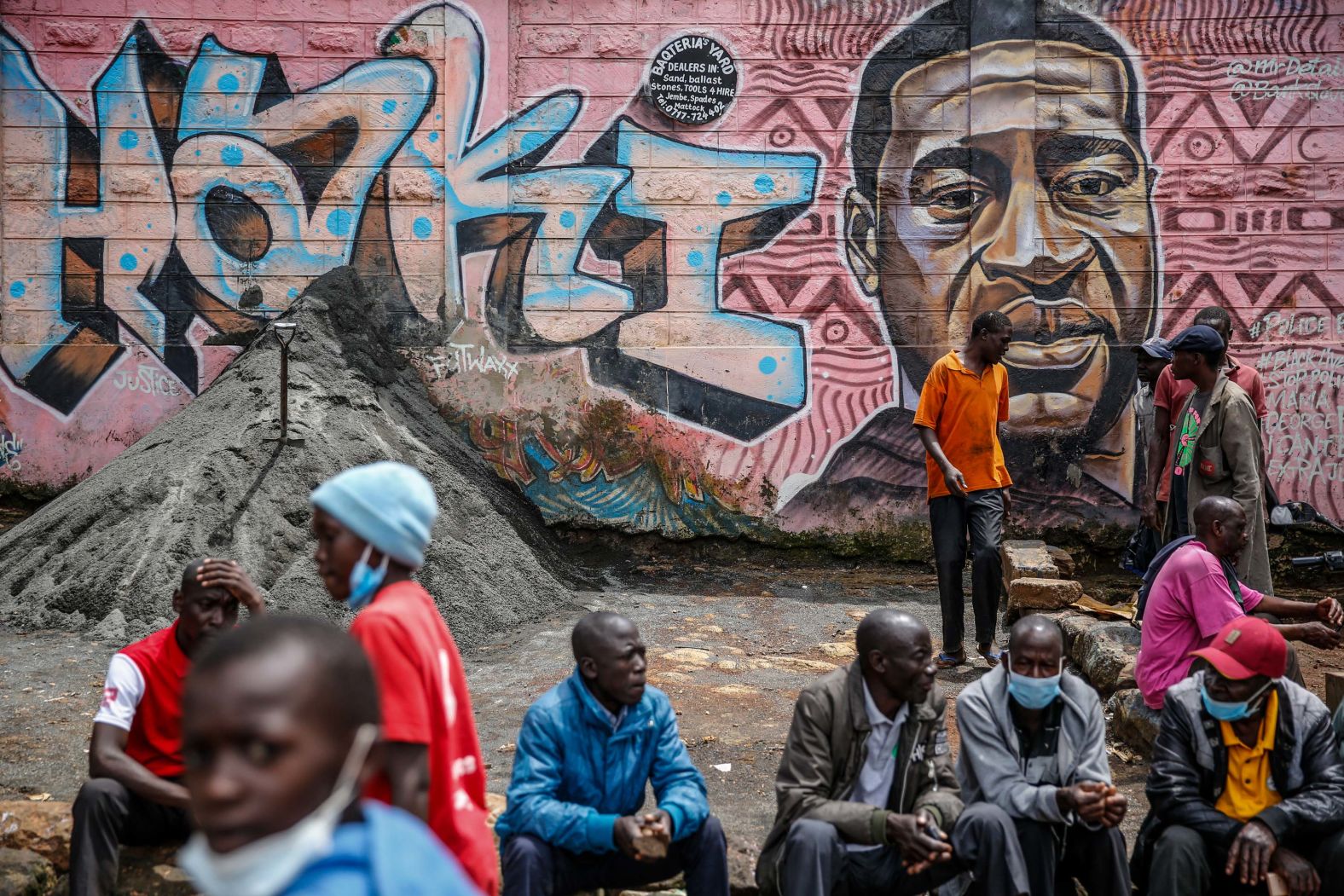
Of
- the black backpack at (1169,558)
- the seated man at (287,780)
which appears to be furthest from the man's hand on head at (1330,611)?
the seated man at (287,780)

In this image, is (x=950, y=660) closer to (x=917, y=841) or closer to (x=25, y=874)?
(x=917, y=841)

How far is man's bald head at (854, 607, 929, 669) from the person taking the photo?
346cm

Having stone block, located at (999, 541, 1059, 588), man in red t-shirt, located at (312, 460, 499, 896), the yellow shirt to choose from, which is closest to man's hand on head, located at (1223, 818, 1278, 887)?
the yellow shirt

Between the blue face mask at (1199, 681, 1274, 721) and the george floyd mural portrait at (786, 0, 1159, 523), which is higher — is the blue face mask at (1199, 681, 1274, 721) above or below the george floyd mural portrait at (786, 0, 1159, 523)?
below

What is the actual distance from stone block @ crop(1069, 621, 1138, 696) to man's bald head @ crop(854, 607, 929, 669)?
2.37 meters

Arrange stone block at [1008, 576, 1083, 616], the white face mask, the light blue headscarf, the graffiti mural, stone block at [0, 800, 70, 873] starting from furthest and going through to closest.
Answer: the graffiti mural, stone block at [1008, 576, 1083, 616], stone block at [0, 800, 70, 873], the light blue headscarf, the white face mask

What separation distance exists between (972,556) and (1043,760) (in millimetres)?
2717

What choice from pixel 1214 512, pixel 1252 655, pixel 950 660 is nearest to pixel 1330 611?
pixel 1214 512

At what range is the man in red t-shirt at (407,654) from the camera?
82.1 inches

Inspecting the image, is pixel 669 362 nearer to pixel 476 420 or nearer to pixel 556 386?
pixel 556 386

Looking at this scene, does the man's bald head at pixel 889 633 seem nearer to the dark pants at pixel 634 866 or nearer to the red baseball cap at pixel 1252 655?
the dark pants at pixel 634 866

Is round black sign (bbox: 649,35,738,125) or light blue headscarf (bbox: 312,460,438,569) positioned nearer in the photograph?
light blue headscarf (bbox: 312,460,438,569)

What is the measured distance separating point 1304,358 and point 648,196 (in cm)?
510

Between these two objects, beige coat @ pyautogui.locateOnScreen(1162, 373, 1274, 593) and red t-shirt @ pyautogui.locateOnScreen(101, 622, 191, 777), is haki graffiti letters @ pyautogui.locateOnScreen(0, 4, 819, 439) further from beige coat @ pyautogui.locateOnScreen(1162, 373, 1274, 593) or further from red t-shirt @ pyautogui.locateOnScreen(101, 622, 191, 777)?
red t-shirt @ pyautogui.locateOnScreen(101, 622, 191, 777)
